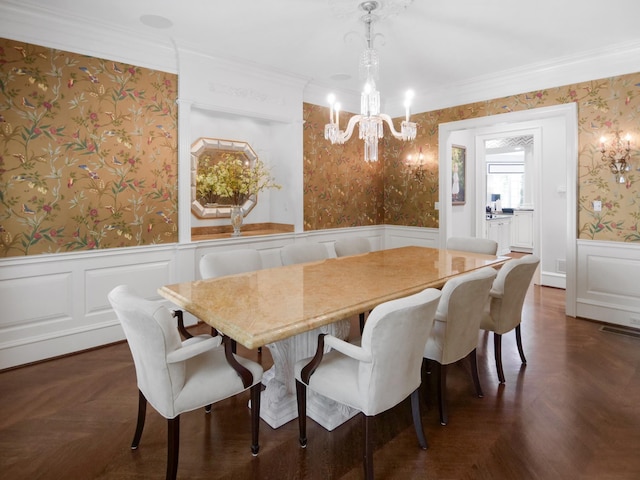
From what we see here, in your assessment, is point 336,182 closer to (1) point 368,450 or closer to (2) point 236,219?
(2) point 236,219

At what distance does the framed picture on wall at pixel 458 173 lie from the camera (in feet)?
20.4

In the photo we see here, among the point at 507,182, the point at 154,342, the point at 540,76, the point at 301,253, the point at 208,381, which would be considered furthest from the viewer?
the point at 507,182

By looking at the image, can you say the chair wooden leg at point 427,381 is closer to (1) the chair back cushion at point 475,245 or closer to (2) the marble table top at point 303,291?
(2) the marble table top at point 303,291

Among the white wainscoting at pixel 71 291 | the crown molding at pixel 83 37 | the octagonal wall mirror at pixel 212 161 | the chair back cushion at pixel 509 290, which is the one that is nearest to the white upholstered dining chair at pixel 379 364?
the chair back cushion at pixel 509 290

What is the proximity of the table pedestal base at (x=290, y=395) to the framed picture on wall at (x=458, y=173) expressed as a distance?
177 inches

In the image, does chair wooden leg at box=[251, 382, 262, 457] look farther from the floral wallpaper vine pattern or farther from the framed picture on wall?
the framed picture on wall

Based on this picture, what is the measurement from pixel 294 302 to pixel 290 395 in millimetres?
718

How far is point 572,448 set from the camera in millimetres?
2016

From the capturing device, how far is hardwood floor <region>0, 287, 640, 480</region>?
1859 mm

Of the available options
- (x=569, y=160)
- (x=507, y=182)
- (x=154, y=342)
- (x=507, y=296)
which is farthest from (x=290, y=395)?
(x=507, y=182)

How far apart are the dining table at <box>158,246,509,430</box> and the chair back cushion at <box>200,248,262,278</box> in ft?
1.13

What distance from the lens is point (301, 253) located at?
3457 mm

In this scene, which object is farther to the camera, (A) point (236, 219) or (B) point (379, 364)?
(A) point (236, 219)

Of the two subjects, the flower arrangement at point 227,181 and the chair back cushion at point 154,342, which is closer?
the chair back cushion at point 154,342
